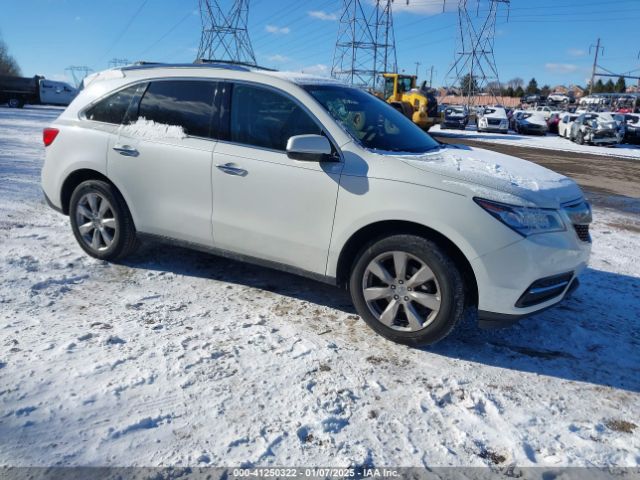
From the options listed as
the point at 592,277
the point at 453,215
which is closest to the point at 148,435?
the point at 453,215

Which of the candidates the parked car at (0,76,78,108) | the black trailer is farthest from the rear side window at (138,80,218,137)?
the black trailer

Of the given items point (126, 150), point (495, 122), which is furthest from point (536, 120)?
point (126, 150)

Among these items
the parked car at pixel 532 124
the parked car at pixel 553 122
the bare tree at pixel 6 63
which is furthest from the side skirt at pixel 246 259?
the bare tree at pixel 6 63

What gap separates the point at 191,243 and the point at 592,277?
3932 mm

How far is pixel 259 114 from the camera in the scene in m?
3.92

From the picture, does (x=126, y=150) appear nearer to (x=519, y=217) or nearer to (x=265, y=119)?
(x=265, y=119)

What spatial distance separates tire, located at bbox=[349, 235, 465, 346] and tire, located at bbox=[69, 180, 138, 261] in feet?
7.41

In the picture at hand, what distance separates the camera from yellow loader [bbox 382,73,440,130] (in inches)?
952

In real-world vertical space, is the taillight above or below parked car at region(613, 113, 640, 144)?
below

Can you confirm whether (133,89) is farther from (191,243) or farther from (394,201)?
(394,201)

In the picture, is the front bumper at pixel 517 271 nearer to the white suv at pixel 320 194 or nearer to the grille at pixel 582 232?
the white suv at pixel 320 194

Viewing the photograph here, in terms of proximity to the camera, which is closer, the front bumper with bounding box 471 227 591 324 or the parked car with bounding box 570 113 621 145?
the front bumper with bounding box 471 227 591 324

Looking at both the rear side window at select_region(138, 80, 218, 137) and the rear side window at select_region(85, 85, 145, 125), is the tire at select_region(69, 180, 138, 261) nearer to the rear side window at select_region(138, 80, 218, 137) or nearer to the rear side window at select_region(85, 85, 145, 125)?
the rear side window at select_region(85, 85, 145, 125)

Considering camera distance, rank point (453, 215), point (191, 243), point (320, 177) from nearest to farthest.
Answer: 1. point (453, 215)
2. point (320, 177)
3. point (191, 243)
